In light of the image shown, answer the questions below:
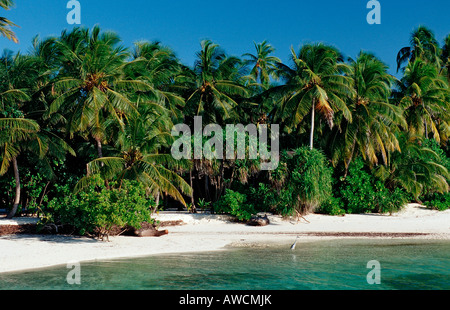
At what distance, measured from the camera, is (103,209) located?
14.4m

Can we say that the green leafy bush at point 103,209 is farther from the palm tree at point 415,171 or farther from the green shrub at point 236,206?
the palm tree at point 415,171

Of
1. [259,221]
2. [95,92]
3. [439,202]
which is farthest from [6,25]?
[439,202]

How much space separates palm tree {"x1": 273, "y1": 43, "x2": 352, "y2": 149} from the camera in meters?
21.1

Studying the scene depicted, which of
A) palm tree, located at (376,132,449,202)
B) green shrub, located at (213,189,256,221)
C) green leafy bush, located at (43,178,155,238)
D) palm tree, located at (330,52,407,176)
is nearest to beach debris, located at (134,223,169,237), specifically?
green leafy bush, located at (43,178,155,238)

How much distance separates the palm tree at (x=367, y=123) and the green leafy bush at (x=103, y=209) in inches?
443

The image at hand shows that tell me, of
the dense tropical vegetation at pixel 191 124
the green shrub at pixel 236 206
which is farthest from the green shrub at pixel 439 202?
the green shrub at pixel 236 206

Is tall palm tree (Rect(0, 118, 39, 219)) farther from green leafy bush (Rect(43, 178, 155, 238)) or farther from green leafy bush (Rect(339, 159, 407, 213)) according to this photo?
green leafy bush (Rect(339, 159, 407, 213))

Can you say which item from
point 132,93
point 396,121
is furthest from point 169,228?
point 396,121

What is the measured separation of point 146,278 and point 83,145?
11.6 m

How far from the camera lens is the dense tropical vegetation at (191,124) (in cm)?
1702

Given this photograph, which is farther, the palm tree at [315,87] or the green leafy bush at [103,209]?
the palm tree at [315,87]

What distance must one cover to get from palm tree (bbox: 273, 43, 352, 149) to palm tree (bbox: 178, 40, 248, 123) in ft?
11.2

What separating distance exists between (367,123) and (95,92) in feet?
42.9
